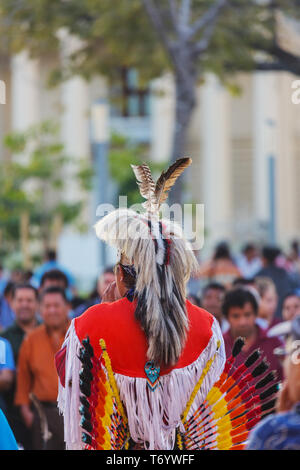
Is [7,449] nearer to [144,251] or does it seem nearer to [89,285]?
[144,251]

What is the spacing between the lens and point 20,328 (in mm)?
7492

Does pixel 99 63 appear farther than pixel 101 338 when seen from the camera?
Yes

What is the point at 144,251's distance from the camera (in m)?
3.58

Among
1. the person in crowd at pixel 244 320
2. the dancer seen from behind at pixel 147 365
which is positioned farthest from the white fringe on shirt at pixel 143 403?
the person in crowd at pixel 244 320

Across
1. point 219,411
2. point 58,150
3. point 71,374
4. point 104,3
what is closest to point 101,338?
point 71,374

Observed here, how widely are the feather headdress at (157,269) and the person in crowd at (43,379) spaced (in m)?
2.75

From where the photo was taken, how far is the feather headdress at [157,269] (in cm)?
354

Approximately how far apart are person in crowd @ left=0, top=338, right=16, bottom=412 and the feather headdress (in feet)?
8.82

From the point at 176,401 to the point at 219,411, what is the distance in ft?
0.59

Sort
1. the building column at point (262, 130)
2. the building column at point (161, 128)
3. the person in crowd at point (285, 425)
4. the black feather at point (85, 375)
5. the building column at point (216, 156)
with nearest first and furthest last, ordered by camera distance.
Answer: the person in crowd at point (285, 425), the black feather at point (85, 375), the building column at point (262, 130), the building column at point (216, 156), the building column at point (161, 128)

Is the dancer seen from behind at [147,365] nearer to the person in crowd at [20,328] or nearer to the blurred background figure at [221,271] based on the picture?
the person in crowd at [20,328]

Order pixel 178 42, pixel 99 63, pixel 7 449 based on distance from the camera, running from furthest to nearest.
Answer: pixel 99 63 → pixel 178 42 → pixel 7 449

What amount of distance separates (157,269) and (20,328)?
410 centimetres

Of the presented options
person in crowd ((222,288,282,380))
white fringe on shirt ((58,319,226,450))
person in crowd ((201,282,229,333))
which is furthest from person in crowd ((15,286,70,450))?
white fringe on shirt ((58,319,226,450))
